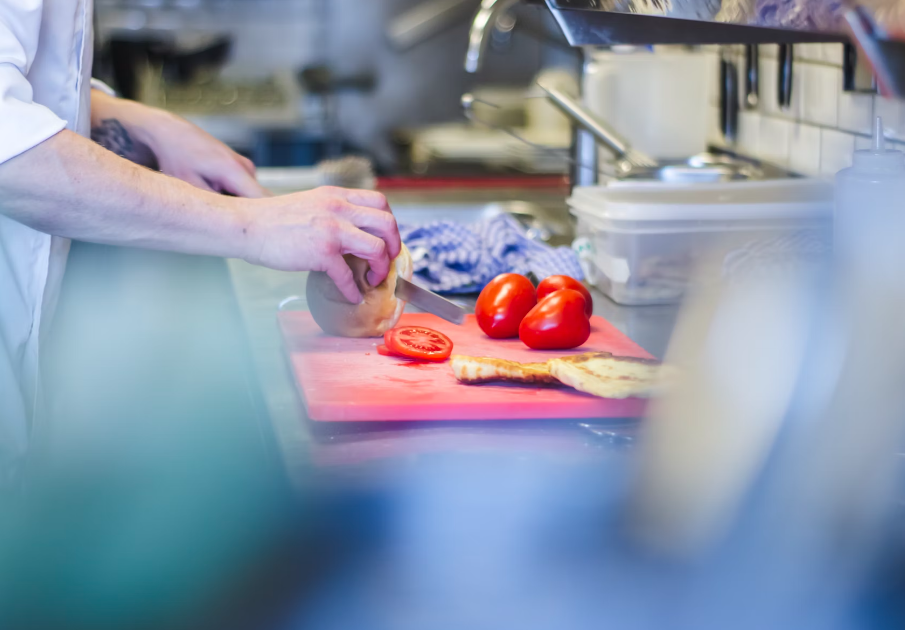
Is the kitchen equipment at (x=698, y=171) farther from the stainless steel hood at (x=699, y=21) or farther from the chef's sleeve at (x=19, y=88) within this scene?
the chef's sleeve at (x=19, y=88)

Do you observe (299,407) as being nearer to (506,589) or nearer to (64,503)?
(64,503)

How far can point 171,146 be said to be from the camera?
1439mm

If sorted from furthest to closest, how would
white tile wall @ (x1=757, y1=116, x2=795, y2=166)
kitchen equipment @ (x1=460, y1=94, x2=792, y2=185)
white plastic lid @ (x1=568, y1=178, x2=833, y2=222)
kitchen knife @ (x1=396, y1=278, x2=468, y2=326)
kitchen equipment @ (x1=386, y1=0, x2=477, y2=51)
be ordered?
kitchen equipment @ (x1=386, y1=0, x2=477, y2=51) → white tile wall @ (x1=757, y1=116, x2=795, y2=166) → kitchen equipment @ (x1=460, y1=94, x2=792, y2=185) → white plastic lid @ (x1=568, y1=178, x2=833, y2=222) → kitchen knife @ (x1=396, y1=278, x2=468, y2=326)

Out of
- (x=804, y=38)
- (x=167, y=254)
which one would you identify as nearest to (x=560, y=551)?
(x=804, y=38)

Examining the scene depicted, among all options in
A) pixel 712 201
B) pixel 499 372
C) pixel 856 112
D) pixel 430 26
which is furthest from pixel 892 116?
pixel 430 26

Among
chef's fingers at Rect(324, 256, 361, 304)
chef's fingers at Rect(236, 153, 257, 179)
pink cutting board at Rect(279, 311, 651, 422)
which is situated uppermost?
chef's fingers at Rect(236, 153, 257, 179)

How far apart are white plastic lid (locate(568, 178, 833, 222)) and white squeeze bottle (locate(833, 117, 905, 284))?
0.29 m

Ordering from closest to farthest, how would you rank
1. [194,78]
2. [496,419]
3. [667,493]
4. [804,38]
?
1. [667,493]
2. [496,419]
3. [804,38]
4. [194,78]

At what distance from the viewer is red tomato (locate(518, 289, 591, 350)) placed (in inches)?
44.7

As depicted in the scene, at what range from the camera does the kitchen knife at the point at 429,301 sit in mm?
1212

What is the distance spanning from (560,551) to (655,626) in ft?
0.29

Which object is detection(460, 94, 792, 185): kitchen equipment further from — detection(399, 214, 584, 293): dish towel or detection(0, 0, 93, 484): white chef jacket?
detection(0, 0, 93, 484): white chef jacket

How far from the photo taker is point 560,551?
69 centimetres

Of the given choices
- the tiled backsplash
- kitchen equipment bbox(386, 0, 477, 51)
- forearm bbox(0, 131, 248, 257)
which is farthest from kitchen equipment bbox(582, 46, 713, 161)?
kitchen equipment bbox(386, 0, 477, 51)
